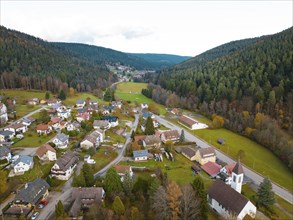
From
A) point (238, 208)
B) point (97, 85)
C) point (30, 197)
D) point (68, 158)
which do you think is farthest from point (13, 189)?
point (97, 85)

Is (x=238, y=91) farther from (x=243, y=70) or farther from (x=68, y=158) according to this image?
(x=68, y=158)

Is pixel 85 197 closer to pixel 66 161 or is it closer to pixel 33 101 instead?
pixel 66 161

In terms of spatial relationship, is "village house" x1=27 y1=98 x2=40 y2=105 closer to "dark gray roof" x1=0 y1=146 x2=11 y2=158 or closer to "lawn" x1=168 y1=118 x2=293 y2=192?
"dark gray roof" x1=0 y1=146 x2=11 y2=158

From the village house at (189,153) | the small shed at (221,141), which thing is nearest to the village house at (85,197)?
the village house at (189,153)

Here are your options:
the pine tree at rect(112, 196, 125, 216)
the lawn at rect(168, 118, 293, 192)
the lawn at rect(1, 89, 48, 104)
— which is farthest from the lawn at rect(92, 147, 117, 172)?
the lawn at rect(1, 89, 48, 104)

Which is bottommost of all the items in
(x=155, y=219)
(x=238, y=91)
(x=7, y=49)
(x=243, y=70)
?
(x=155, y=219)

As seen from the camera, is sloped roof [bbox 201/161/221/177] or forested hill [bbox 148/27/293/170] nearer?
sloped roof [bbox 201/161/221/177]

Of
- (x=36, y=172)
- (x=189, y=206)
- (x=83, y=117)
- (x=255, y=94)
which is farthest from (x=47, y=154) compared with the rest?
(x=255, y=94)
